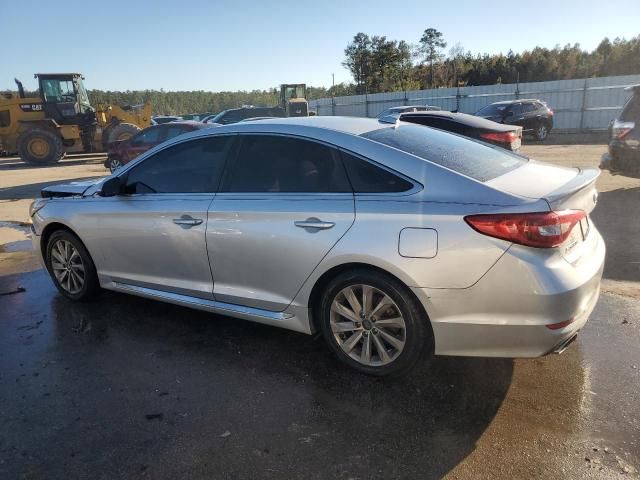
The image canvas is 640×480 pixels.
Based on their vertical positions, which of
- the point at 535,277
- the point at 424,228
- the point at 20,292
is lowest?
the point at 20,292

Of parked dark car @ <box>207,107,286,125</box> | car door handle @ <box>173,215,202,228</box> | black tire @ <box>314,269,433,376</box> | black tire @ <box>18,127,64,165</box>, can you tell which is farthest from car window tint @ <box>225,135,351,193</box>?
black tire @ <box>18,127,64,165</box>

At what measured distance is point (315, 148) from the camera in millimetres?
3402

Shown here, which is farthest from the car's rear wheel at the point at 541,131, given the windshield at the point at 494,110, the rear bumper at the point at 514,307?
the rear bumper at the point at 514,307

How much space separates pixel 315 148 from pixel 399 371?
5.04ft

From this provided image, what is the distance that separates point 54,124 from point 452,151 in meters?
20.7

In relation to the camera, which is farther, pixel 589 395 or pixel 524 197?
pixel 589 395

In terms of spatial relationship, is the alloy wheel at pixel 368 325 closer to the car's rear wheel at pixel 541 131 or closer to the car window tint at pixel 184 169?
the car window tint at pixel 184 169

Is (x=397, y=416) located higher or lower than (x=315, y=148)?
lower

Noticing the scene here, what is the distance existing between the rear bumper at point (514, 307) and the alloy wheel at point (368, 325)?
26 cm

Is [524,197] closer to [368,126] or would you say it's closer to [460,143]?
[460,143]

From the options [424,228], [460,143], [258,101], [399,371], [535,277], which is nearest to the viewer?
[535,277]

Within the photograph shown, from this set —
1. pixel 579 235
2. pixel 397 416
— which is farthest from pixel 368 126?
pixel 397 416

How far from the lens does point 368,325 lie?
317 cm

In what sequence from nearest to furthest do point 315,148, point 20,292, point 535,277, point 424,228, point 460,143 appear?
point 535,277, point 424,228, point 315,148, point 460,143, point 20,292
